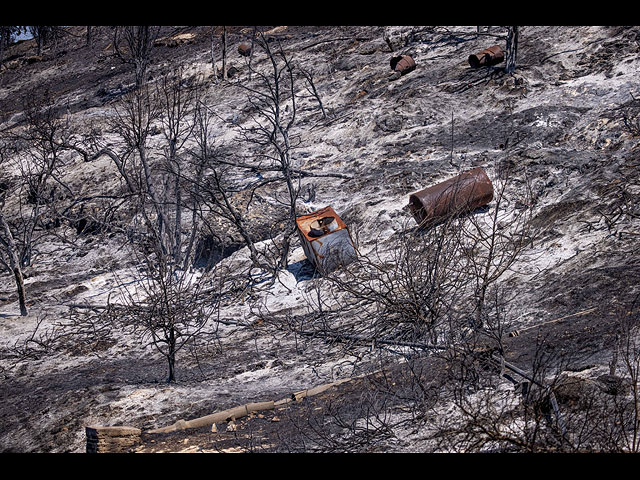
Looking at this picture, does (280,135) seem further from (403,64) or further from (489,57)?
(489,57)

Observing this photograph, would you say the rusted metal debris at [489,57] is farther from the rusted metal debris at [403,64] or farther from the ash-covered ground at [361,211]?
the rusted metal debris at [403,64]

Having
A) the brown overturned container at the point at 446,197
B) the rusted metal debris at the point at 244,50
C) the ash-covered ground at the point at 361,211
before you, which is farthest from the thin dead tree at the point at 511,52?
the rusted metal debris at the point at 244,50

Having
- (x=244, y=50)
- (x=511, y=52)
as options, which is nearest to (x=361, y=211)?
(x=511, y=52)

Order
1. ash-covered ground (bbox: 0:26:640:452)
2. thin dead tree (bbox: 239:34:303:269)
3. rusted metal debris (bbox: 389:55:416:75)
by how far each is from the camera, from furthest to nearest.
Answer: rusted metal debris (bbox: 389:55:416:75) < thin dead tree (bbox: 239:34:303:269) < ash-covered ground (bbox: 0:26:640:452)

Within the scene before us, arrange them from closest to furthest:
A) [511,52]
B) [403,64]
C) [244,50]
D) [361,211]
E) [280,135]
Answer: [361,211] → [511,52] → [280,135] → [403,64] → [244,50]

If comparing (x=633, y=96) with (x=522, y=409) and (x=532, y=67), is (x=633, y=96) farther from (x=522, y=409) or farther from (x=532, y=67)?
(x=522, y=409)

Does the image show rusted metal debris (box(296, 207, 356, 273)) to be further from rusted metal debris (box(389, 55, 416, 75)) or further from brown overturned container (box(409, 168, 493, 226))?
rusted metal debris (box(389, 55, 416, 75))

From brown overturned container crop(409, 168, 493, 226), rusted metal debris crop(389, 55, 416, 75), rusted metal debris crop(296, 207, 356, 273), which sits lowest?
rusted metal debris crop(296, 207, 356, 273)

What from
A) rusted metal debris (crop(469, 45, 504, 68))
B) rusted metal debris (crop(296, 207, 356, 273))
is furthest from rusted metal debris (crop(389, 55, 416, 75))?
rusted metal debris (crop(296, 207, 356, 273))
